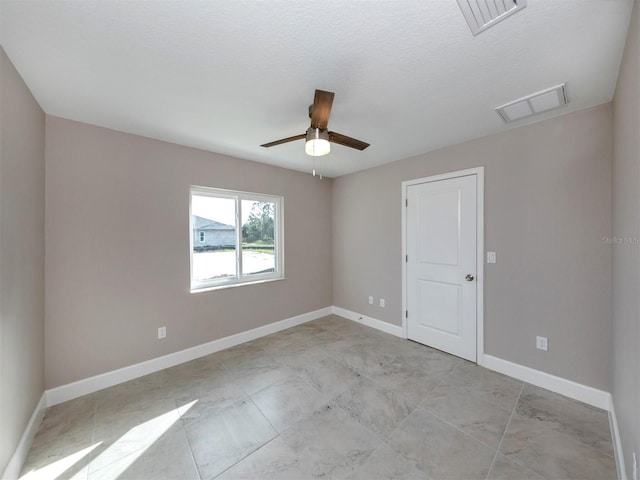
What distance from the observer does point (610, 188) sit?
1.97 metres

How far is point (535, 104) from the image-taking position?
1.99 m

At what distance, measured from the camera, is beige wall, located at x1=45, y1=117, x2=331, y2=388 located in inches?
84.7

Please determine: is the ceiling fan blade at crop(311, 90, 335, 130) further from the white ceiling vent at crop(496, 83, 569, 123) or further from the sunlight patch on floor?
the sunlight patch on floor

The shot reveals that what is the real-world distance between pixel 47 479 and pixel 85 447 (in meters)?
0.22

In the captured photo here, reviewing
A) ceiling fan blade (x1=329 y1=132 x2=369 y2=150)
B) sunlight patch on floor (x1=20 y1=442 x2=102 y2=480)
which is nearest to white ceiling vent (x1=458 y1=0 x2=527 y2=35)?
ceiling fan blade (x1=329 y1=132 x2=369 y2=150)

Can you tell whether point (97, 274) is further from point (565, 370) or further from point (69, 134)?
point (565, 370)

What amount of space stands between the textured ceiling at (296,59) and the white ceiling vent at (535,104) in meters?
0.06

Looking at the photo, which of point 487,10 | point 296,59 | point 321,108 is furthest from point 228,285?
point 487,10

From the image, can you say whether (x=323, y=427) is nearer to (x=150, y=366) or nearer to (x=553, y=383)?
(x=150, y=366)

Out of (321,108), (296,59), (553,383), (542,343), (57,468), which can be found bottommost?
(57,468)

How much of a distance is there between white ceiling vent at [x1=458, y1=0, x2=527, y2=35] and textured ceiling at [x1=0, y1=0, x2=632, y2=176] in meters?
0.04

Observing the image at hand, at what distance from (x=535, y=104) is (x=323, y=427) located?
2993 millimetres

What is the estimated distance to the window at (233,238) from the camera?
119 inches

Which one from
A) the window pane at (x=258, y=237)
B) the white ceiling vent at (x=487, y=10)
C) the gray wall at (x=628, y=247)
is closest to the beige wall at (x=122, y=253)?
the window pane at (x=258, y=237)
